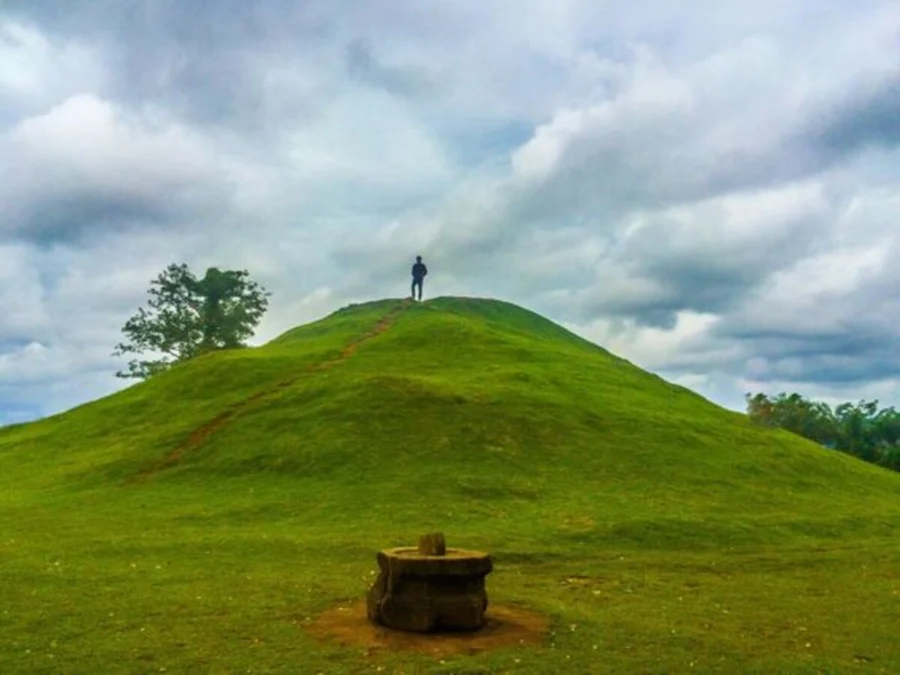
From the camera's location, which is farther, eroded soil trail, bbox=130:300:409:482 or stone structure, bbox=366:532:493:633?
eroded soil trail, bbox=130:300:409:482

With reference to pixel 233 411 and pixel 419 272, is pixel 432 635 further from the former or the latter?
pixel 419 272

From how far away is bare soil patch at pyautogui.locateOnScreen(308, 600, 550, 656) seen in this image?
41.4ft

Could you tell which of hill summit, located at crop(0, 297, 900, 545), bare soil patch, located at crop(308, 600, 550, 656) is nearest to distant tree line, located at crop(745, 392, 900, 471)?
hill summit, located at crop(0, 297, 900, 545)

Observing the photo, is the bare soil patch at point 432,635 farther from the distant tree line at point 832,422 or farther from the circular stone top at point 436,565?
the distant tree line at point 832,422

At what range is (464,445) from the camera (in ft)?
114

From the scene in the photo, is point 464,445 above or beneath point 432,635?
above

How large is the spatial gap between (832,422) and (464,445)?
49.1m

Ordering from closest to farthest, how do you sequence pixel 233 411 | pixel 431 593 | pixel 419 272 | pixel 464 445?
pixel 431 593, pixel 464 445, pixel 233 411, pixel 419 272

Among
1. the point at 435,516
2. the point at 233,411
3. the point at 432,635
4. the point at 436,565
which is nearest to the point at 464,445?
the point at 435,516

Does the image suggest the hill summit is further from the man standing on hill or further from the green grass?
the man standing on hill

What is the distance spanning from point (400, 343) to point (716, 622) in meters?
42.0

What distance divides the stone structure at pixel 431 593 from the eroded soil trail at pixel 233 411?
22.5 metres

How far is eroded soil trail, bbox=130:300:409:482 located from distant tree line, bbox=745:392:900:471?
1327 inches

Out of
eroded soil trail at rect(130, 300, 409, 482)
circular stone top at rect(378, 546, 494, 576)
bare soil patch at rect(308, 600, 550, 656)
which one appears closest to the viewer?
bare soil patch at rect(308, 600, 550, 656)
